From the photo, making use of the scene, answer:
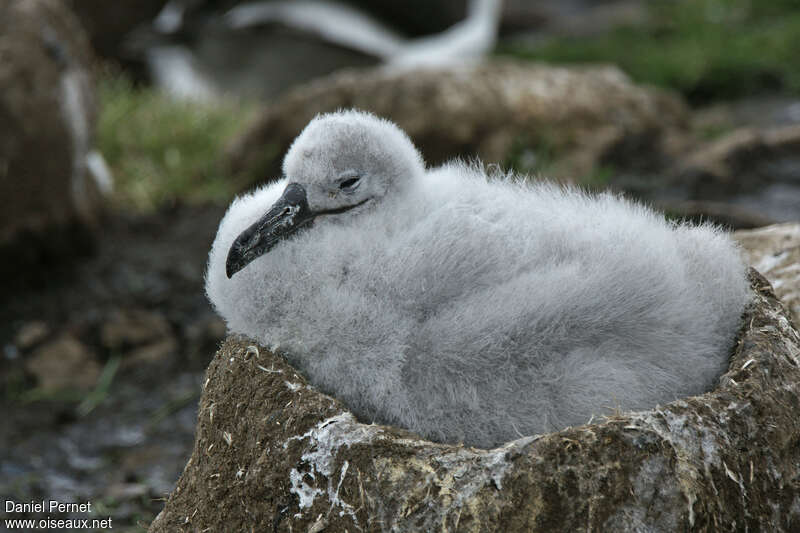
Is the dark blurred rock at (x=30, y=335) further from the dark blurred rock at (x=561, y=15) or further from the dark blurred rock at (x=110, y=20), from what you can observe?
the dark blurred rock at (x=561, y=15)

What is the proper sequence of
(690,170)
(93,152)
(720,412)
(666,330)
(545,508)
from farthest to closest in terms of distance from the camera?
(93,152), (690,170), (666,330), (720,412), (545,508)

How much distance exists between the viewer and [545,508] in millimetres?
2213

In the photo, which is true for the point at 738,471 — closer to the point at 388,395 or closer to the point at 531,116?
the point at 388,395

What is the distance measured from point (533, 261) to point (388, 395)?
548mm

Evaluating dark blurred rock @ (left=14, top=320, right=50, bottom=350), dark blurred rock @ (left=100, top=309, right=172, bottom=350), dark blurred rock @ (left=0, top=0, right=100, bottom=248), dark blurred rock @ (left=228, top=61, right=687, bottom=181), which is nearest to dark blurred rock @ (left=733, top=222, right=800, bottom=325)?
dark blurred rock @ (left=228, top=61, right=687, bottom=181)

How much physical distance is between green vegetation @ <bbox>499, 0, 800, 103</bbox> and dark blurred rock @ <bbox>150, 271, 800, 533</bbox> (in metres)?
7.35

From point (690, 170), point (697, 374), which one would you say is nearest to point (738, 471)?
point (697, 374)

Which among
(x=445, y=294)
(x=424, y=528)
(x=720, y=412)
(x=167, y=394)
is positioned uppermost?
(x=445, y=294)

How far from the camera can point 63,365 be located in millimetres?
5711

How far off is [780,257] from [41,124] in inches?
189

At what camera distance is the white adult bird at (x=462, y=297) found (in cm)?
247

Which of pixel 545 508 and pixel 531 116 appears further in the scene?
pixel 531 116

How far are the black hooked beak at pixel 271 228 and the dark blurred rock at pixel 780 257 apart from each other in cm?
168

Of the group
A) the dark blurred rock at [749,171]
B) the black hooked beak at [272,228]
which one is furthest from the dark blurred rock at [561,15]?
the black hooked beak at [272,228]
